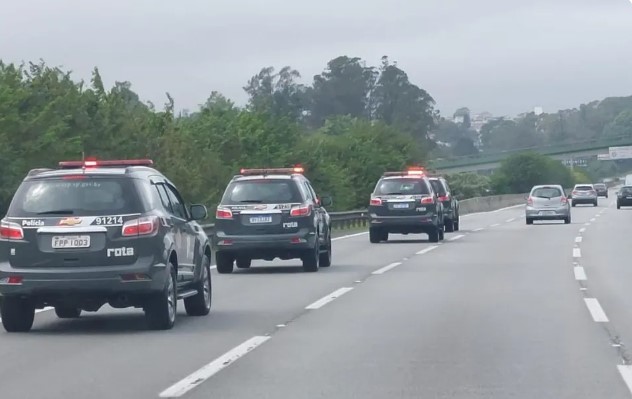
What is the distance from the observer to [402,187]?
121 feet

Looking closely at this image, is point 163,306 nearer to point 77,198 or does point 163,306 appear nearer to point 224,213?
point 77,198

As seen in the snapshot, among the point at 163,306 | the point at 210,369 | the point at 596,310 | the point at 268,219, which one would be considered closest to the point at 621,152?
the point at 268,219

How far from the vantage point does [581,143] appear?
6093 inches

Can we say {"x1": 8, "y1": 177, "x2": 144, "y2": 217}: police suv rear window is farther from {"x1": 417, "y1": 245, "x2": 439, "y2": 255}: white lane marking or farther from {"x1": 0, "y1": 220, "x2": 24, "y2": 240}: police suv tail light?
{"x1": 417, "y1": 245, "x2": 439, "y2": 255}: white lane marking

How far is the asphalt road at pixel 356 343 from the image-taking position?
433 inches

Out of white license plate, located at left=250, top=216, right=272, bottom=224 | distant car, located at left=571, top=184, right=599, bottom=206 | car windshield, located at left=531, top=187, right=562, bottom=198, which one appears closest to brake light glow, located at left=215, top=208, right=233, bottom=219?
white license plate, located at left=250, top=216, right=272, bottom=224

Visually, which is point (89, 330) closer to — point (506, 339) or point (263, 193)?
point (506, 339)

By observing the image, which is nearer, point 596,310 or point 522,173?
point 596,310

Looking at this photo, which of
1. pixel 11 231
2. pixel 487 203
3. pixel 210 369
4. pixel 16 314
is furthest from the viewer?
pixel 487 203

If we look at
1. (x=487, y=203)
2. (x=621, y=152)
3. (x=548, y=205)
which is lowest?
(x=487, y=203)

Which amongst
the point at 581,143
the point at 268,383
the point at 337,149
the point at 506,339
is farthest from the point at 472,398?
the point at 581,143

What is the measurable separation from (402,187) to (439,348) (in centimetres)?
2347

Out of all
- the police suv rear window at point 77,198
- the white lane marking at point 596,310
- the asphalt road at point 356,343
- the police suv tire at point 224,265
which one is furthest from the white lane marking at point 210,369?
the police suv tire at point 224,265

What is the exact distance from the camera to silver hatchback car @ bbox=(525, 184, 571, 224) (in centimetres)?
5288
